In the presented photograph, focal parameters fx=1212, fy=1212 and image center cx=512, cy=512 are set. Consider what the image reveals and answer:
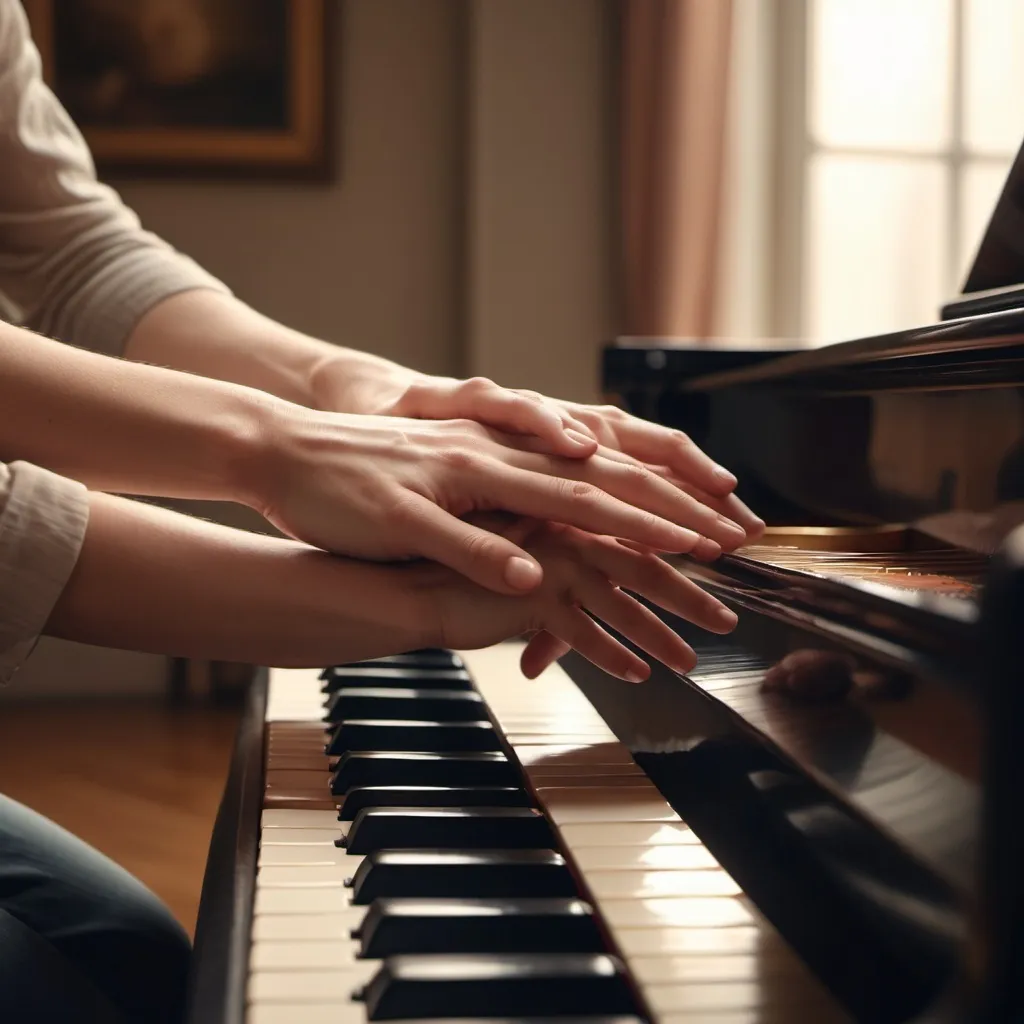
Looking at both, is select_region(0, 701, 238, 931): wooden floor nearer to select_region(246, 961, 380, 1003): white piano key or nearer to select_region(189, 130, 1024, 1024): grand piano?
select_region(189, 130, 1024, 1024): grand piano

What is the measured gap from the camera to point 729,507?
92 cm

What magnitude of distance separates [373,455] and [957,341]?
0.38 meters

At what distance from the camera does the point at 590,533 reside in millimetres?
837

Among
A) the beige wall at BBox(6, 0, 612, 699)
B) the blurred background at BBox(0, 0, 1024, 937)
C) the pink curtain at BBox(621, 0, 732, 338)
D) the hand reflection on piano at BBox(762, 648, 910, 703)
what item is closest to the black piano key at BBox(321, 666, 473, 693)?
the hand reflection on piano at BBox(762, 648, 910, 703)

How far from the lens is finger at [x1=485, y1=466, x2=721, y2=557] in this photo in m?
0.78

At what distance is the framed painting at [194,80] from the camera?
3.95m

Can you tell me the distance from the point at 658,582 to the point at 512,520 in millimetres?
130

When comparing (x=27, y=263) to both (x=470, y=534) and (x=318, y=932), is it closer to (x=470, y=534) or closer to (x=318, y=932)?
(x=470, y=534)

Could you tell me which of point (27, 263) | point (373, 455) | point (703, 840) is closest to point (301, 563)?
point (373, 455)

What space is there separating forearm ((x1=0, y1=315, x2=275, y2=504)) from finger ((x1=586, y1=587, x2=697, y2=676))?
0.26 meters

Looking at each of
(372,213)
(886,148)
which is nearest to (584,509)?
(886,148)

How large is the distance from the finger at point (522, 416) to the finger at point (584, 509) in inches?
1.5

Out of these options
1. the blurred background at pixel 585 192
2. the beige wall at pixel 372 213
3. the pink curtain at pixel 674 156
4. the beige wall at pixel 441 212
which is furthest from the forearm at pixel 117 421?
the beige wall at pixel 372 213

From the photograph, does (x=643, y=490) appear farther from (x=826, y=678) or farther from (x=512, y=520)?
(x=826, y=678)
